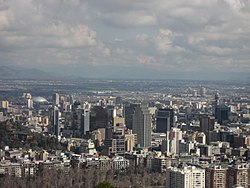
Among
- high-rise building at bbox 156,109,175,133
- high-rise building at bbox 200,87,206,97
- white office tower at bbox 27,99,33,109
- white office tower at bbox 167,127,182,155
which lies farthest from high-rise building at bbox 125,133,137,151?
high-rise building at bbox 200,87,206,97

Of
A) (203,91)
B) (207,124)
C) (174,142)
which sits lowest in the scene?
(174,142)

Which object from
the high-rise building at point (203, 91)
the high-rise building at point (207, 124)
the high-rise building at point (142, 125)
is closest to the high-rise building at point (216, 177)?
the high-rise building at point (142, 125)

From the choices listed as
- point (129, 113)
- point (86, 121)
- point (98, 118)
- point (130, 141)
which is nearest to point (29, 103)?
point (98, 118)

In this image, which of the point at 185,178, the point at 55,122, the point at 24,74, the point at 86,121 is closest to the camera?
the point at 185,178

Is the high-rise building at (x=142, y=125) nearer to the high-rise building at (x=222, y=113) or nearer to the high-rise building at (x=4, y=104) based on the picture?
the high-rise building at (x=222, y=113)

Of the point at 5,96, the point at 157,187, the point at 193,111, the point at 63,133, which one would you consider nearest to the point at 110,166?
the point at 157,187

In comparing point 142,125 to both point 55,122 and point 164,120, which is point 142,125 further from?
point 55,122
